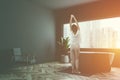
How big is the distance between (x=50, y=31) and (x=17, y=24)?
2.06 m

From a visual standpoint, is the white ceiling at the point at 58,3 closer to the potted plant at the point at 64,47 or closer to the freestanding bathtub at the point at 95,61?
the potted plant at the point at 64,47

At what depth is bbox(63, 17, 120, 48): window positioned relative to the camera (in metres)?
6.35

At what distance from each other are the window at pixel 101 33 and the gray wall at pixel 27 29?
175 cm

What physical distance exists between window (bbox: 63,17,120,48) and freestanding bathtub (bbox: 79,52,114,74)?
175cm

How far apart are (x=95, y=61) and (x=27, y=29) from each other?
3.35 meters

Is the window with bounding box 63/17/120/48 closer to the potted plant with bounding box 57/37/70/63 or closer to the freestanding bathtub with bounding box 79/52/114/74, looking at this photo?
the potted plant with bounding box 57/37/70/63

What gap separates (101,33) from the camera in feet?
22.1

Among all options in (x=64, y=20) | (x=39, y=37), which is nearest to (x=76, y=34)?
(x=39, y=37)

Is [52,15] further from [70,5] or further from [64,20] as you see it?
[70,5]

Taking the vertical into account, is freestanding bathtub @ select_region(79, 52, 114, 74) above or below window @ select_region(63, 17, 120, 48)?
below

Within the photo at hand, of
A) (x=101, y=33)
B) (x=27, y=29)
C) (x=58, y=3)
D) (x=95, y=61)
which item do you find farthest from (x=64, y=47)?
(x=95, y=61)

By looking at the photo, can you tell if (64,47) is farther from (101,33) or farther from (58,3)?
(58,3)

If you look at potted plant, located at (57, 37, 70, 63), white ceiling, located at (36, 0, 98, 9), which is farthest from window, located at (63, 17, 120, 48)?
white ceiling, located at (36, 0, 98, 9)

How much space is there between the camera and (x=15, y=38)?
238 inches
